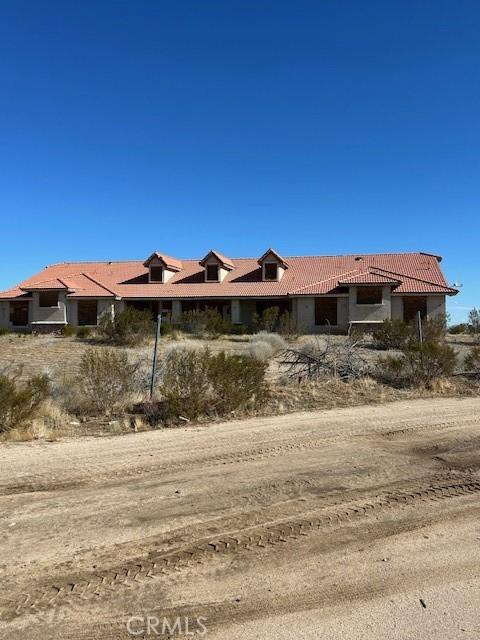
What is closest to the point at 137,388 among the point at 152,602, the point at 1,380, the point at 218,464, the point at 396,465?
the point at 1,380

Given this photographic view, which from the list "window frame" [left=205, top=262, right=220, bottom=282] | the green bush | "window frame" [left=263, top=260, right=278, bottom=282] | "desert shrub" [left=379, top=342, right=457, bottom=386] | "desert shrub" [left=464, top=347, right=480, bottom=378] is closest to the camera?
the green bush

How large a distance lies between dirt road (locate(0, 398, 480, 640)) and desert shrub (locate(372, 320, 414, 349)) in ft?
50.4

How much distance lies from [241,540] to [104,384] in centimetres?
719

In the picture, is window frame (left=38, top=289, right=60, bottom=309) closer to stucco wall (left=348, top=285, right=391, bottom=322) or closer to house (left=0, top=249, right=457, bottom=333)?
house (left=0, top=249, right=457, bottom=333)

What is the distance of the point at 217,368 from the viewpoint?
1149 centimetres

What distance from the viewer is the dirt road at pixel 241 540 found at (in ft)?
12.3

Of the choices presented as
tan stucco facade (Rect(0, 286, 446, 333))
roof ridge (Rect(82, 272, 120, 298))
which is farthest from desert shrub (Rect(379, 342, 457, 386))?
roof ridge (Rect(82, 272, 120, 298))

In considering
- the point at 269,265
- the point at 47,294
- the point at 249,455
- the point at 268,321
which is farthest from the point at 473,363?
the point at 47,294

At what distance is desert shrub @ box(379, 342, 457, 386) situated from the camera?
14.8 metres

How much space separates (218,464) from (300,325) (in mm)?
28969

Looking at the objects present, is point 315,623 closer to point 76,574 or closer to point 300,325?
point 76,574

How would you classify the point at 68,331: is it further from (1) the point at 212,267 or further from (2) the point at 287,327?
(2) the point at 287,327

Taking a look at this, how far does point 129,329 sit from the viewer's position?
1168 inches

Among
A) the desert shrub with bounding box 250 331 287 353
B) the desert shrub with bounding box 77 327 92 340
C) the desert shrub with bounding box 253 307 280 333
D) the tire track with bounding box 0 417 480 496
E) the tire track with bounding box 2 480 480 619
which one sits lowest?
the tire track with bounding box 2 480 480 619
